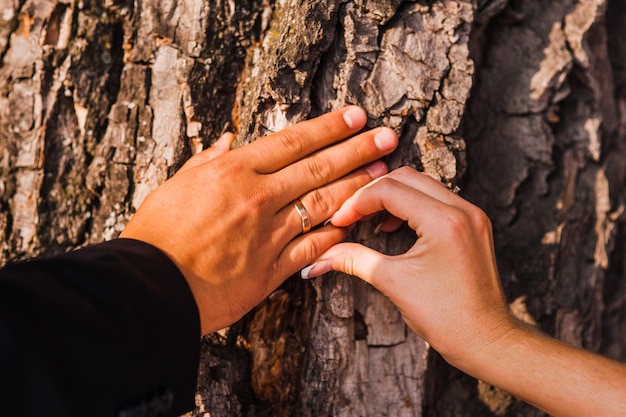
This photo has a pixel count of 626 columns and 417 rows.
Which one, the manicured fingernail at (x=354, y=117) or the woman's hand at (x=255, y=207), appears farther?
the manicured fingernail at (x=354, y=117)

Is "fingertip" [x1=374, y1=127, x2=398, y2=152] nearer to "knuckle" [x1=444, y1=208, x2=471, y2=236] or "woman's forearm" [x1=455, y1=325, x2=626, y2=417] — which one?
"knuckle" [x1=444, y1=208, x2=471, y2=236]

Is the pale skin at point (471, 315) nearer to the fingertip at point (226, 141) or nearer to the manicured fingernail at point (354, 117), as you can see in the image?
the manicured fingernail at point (354, 117)

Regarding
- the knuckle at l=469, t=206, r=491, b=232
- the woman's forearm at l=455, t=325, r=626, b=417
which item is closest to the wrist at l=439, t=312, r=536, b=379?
the woman's forearm at l=455, t=325, r=626, b=417

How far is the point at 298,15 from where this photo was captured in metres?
2.10

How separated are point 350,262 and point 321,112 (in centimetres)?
54

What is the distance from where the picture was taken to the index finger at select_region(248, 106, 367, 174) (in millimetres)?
2025

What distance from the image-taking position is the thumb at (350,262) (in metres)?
1.98

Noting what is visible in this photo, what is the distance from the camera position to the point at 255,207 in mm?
1960

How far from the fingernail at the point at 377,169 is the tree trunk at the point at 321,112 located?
64mm

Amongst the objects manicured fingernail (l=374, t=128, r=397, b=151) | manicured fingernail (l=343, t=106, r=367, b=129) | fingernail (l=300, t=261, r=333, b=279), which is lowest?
fingernail (l=300, t=261, r=333, b=279)

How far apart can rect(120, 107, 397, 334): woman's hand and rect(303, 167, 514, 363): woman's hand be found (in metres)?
0.16

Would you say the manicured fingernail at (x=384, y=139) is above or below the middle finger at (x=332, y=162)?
above

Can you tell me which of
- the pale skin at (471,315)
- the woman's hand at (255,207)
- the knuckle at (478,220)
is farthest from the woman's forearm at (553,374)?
the woman's hand at (255,207)

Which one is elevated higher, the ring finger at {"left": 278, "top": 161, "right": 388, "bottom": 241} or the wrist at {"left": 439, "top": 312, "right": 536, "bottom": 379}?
the ring finger at {"left": 278, "top": 161, "right": 388, "bottom": 241}
